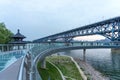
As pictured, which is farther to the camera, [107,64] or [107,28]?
[107,28]

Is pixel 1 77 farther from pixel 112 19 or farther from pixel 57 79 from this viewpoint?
pixel 112 19

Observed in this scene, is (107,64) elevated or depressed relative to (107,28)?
depressed

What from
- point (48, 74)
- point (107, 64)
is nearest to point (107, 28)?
point (107, 64)

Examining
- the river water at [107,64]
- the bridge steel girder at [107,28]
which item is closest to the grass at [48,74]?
the river water at [107,64]

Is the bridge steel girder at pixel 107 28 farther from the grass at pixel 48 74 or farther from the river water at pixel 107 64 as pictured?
the grass at pixel 48 74

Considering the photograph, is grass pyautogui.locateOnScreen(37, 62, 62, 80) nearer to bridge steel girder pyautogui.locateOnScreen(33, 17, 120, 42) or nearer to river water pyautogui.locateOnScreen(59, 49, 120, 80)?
river water pyautogui.locateOnScreen(59, 49, 120, 80)

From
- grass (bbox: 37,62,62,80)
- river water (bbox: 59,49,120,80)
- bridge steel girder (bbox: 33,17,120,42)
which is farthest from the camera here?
bridge steel girder (bbox: 33,17,120,42)

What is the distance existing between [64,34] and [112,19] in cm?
4258

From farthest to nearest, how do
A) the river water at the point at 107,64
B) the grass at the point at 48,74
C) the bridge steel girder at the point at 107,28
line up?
the bridge steel girder at the point at 107,28, the river water at the point at 107,64, the grass at the point at 48,74

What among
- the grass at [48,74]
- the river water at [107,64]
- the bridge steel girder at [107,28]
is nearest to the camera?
the grass at [48,74]

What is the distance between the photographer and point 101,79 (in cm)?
5012

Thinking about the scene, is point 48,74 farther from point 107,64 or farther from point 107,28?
point 107,28

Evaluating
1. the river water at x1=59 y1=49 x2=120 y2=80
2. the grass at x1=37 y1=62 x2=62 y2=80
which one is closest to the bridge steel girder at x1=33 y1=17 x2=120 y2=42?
the river water at x1=59 y1=49 x2=120 y2=80

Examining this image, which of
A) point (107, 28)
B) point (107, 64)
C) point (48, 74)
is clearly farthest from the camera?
point (107, 28)
